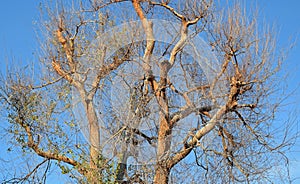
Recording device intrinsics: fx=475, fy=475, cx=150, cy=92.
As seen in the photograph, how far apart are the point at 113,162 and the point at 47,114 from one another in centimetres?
121

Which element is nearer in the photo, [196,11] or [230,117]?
[230,117]

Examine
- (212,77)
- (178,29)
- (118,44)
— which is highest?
(178,29)

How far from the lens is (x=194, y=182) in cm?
611

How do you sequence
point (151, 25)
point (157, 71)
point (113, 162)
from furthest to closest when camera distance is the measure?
point (151, 25), point (157, 71), point (113, 162)

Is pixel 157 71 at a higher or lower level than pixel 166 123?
higher

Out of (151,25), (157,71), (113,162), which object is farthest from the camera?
(151,25)

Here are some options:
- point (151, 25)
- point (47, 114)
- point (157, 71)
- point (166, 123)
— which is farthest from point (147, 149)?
point (151, 25)

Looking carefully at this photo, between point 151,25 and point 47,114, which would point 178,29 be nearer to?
point 151,25

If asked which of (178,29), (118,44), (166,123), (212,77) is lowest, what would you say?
(166,123)

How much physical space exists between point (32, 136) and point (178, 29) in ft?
8.57

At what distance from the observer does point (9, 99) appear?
6.65 m

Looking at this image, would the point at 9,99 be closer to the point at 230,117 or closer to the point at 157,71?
the point at 157,71

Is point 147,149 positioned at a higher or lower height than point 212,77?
lower

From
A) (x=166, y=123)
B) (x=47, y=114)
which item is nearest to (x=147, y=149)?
(x=166, y=123)
